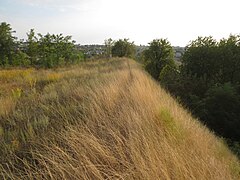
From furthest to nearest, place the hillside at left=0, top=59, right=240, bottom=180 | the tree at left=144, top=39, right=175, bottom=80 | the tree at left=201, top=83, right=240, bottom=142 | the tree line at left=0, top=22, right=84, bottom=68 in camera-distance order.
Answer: the tree at left=144, top=39, right=175, bottom=80
the tree line at left=0, top=22, right=84, bottom=68
the tree at left=201, top=83, right=240, bottom=142
the hillside at left=0, top=59, right=240, bottom=180

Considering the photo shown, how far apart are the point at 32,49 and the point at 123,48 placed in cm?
3035

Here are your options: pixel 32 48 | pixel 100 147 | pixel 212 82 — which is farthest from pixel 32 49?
pixel 100 147

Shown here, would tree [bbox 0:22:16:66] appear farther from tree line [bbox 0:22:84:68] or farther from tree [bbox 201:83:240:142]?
tree [bbox 201:83:240:142]

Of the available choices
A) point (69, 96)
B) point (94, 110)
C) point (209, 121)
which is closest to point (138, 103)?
point (94, 110)

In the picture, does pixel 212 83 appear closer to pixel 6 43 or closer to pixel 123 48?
pixel 6 43

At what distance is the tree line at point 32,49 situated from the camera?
89.5 feet

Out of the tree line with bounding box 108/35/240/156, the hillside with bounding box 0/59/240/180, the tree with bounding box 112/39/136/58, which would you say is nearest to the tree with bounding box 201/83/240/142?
the tree line with bounding box 108/35/240/156

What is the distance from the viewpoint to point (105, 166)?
9.32 feet

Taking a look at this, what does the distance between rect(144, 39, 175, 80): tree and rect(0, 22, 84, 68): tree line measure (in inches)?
571

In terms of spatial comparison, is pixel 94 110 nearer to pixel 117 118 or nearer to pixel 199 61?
pixel 117 118

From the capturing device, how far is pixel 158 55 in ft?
135

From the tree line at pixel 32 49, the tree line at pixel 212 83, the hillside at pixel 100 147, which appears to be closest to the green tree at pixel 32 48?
the tree line at pixel 32 49

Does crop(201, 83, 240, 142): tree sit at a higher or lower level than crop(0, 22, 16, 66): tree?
lower

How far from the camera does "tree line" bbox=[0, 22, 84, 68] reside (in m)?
27.3
